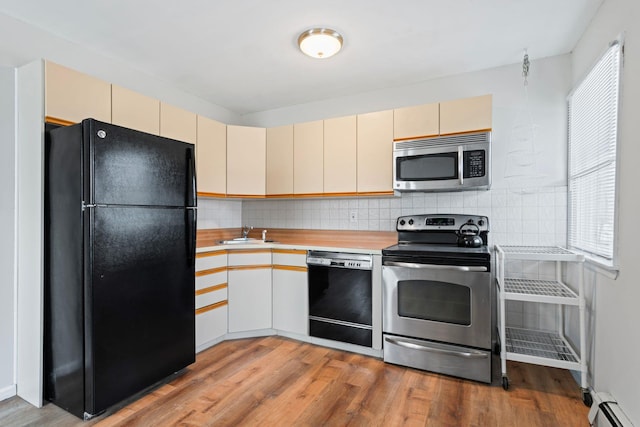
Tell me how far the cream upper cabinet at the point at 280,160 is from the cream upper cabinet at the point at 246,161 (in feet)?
0.22

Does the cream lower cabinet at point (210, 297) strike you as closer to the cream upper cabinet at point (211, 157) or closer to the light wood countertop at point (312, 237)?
the light wood countertop at point (312, 237)

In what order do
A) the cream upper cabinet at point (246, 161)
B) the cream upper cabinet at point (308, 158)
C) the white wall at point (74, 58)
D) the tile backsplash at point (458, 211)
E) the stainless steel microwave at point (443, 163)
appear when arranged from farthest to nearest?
1. the cream upper cabinet at point (246, 161)
2. the cream upper cabinet at point (308, 158)
3. the tile backsplash at point (458, 211)
4. the stainless steel microwave at point (443, 163)
5. the white wall at point (74, 58)

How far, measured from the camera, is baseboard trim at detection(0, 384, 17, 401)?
2.01 m

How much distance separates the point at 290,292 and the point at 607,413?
2.18m

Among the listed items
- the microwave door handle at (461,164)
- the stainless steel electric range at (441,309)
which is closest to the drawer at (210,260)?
the stainless steel electric range at (441,309)

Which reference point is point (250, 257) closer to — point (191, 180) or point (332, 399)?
point (191, 180)

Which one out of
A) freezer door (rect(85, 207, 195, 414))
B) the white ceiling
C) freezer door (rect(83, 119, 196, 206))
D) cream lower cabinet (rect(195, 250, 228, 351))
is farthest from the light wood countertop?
the white ceiling

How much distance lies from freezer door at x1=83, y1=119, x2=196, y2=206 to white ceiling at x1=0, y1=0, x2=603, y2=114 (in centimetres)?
81

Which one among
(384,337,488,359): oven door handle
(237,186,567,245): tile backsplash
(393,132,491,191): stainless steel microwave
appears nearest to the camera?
(384,337,488,359): oven door handle

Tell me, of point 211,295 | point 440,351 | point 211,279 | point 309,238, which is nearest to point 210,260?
point 211,279

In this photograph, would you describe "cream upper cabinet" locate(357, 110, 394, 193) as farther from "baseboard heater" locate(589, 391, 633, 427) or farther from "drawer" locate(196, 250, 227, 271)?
"baseboard heater" locate(589, 391, 633, 427)

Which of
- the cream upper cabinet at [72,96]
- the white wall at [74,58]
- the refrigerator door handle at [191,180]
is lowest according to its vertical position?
the refrigerator door handle at [191,180]

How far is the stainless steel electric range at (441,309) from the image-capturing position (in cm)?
222

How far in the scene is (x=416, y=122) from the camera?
2.80m
